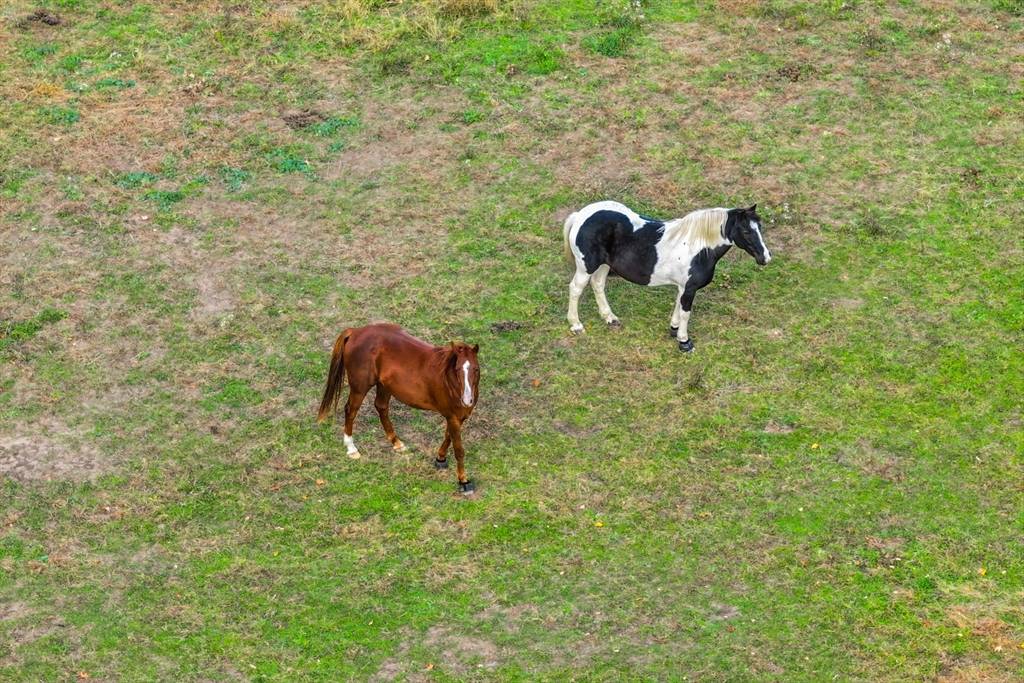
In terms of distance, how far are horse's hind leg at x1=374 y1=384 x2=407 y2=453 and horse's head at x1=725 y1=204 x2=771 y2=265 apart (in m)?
3.96

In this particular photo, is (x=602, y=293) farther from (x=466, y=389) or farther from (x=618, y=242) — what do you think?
(x=466, y=389)

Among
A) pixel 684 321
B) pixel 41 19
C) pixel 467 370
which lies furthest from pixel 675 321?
pixel 41 19

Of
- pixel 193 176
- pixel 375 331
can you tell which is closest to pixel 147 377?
pixel 375 331

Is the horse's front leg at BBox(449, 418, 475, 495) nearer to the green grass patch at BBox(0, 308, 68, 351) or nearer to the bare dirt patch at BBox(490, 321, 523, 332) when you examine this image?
the bare dirt patch at BBox(490, 321, 523, 332)

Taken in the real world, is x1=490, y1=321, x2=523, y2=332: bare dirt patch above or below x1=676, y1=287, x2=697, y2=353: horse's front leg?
below

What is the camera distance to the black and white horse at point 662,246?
11.9 metres

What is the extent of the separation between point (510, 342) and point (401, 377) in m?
2.19

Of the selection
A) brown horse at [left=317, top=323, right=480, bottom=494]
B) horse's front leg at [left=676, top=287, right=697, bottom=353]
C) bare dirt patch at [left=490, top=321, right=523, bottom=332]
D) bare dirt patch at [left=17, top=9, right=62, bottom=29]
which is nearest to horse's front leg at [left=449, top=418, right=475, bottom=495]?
brown horse at [left=317, top=323, right=480, bottom=494]

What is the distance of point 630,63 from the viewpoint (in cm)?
1727

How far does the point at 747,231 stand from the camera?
1181 cm

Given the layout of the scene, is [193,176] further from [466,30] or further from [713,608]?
[713,608]

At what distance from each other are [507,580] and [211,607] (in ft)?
8.28

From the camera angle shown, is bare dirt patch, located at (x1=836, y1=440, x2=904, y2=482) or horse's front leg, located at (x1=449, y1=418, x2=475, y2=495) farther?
bare dirt patch, located at (x1=836, y1=440, x2=904, y2=482)

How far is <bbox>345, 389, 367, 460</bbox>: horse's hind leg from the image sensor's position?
10.9 meters
